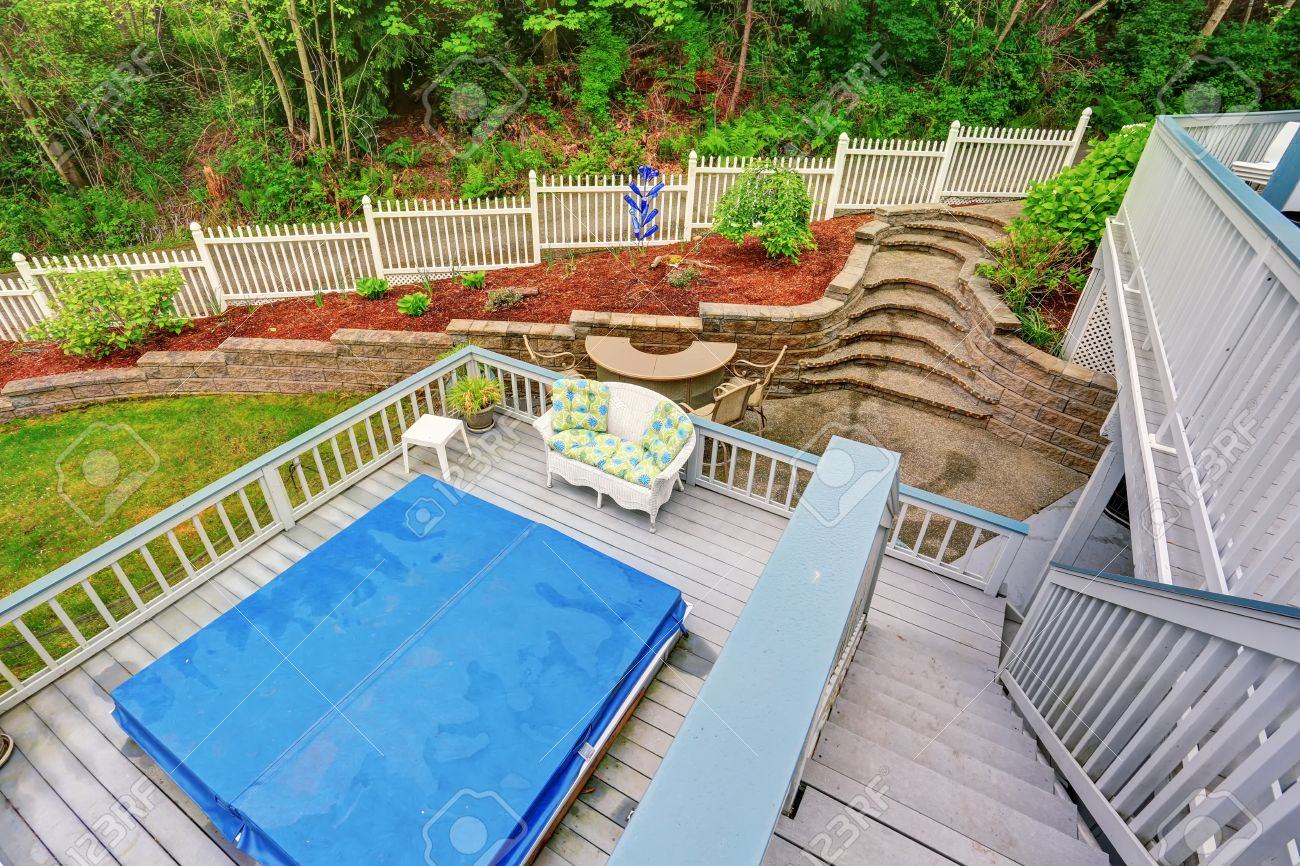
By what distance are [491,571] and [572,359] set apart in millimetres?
4042

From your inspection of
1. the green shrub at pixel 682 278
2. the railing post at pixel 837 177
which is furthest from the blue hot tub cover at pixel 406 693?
the railing post at pixel 837 177

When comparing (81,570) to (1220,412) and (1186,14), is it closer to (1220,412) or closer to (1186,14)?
(1220,412)

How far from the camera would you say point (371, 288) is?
8375 millimetres

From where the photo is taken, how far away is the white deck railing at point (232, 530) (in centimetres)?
337

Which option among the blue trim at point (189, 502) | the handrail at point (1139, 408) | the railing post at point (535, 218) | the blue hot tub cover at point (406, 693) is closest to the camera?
the blue hot tub cover at point (406, 693)

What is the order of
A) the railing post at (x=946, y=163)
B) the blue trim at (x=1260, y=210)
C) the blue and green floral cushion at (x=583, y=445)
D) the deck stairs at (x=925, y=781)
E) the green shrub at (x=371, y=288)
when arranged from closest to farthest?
the deck stairs at (x=925, y=781), the blue trim at (x=1260, y=210), the blue and green floral cushion at (x=583, y=445), the green shrub at (x=371, y=288), the railing post at (x=946, y=163)

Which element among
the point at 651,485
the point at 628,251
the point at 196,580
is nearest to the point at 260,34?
the point at 628,251

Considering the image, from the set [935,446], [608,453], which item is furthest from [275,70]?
[935,446]

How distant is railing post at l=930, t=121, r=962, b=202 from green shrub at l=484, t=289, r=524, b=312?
7113mm

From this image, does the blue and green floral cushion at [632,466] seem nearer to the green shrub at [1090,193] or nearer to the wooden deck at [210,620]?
the wooden deck at [210,620]

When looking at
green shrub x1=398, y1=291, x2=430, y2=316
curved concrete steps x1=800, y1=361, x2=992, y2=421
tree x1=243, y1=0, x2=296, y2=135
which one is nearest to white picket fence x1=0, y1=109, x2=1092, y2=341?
green shrub x1=398, y1=291, x2=430, y2=316

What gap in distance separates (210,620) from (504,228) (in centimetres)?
669

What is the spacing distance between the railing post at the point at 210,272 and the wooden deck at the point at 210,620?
216 inches

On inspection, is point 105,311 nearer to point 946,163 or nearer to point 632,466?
point 632,466
